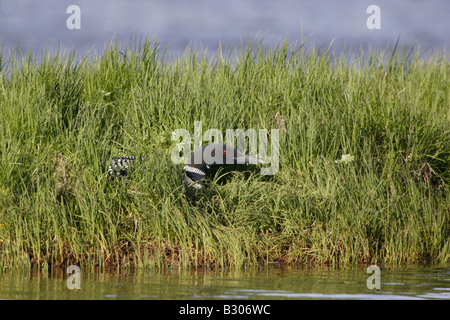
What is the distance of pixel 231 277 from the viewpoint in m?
5.31

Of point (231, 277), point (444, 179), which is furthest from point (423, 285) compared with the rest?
point (444, 179)

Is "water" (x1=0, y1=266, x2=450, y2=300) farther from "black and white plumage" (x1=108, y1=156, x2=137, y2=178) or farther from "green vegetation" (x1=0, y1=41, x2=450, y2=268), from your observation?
"black and white plumage" (x1=108, y1=156, x2=137, y2=178)

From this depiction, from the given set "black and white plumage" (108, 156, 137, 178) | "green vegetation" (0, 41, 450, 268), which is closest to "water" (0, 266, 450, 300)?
"green vegetation" (0, 41, 450, 268)

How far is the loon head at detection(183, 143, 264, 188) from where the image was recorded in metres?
7.07

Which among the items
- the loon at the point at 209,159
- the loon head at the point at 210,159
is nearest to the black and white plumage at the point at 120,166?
the loon at the point at 209,159

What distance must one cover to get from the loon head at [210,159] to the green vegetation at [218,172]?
19 centimetres

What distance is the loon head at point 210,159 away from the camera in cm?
707

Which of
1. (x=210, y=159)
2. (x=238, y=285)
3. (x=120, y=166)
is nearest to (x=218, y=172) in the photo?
(x=210, y=159)

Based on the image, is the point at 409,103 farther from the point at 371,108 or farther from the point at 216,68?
the point at 216,68

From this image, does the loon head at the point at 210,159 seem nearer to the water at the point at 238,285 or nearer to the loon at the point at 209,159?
the loon at the point at 209,159

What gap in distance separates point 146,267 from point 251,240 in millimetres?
1135

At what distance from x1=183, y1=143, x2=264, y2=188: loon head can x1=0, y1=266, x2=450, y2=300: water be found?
165 centimetres

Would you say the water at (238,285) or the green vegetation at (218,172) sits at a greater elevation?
the green vegetation at (218,172)

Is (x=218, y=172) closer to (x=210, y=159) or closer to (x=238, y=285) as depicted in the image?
(x=210, y=159)
